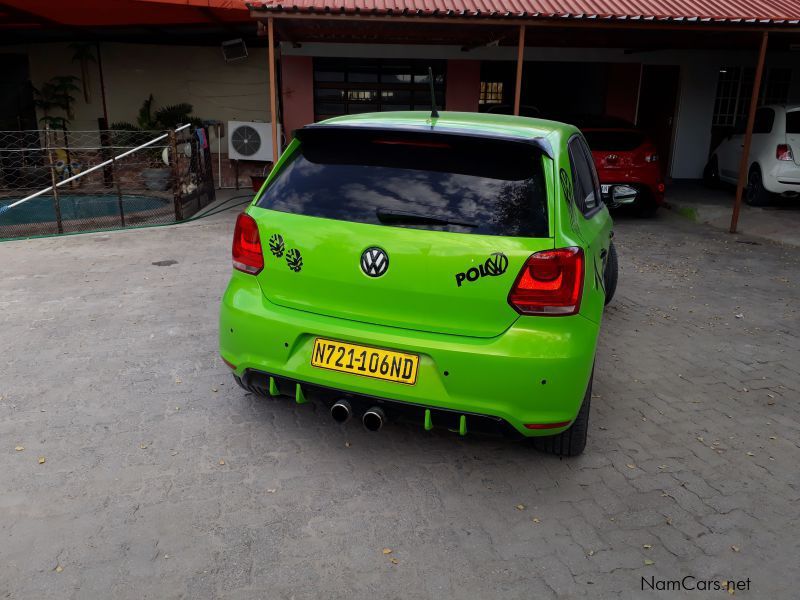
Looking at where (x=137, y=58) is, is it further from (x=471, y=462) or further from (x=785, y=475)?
(x=785, y=475)

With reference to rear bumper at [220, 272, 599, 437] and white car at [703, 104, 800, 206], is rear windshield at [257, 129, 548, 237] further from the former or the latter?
white car at [703, 104, 800, 206]

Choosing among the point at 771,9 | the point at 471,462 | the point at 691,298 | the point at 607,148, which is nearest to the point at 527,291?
the point at 471,462

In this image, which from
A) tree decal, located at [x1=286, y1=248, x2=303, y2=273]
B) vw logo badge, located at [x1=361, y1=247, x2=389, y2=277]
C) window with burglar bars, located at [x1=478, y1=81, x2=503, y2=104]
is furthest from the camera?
window with burglar bars, located at [x1=478, y1=81, x2=503, y2=104]

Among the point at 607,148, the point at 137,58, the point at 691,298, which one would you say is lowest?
the point at 691,298

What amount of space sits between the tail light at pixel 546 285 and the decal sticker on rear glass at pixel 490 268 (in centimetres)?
8

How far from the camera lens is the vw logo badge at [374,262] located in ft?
9.32

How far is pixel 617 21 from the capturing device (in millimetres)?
8516

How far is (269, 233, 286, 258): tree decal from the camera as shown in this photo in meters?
3.06

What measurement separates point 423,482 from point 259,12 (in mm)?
6918

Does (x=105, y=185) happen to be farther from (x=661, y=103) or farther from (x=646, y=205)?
(x=661, y=103)

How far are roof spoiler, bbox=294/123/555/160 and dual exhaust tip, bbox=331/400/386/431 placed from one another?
1.28 meters

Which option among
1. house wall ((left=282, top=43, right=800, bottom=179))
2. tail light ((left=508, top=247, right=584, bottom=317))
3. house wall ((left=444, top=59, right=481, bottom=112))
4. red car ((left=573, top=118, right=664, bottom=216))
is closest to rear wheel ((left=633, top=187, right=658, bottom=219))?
red car ((left=573, top=118, right=664, bottom=216))

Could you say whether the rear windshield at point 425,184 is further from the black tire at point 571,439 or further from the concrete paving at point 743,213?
the concrete paving at point 743,213

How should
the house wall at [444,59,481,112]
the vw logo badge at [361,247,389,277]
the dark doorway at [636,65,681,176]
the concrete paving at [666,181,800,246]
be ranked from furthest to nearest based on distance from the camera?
1. the dark doorway at [636,65,681,176]
2. the house wall at [444,59,481,112]
3. the concrete paving at [666,181,800,246]
4. the vw logo badge at [361,247,389,277]
